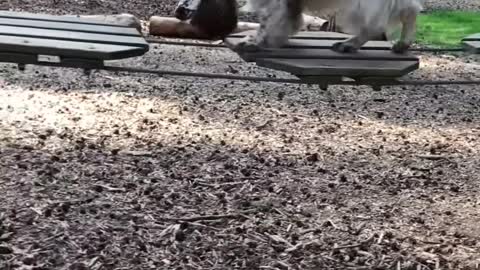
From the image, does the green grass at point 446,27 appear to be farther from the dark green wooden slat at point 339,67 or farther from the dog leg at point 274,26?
the dark green wooden slat at point 339,67

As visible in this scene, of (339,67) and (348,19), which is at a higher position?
(348,19)

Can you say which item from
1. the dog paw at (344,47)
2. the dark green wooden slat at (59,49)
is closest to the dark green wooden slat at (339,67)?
the dog paw at (344,47)

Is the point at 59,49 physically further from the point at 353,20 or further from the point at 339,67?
the point at 353,20

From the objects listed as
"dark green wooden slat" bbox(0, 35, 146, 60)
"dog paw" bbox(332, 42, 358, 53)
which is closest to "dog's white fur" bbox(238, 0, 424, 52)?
"dog paw" bbox(332, 42, 358, 53)

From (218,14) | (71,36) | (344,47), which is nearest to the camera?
(71,36)

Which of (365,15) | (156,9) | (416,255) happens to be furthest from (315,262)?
(156,9)

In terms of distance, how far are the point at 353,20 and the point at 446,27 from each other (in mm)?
7644

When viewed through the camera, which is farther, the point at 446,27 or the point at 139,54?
the point at 446,27

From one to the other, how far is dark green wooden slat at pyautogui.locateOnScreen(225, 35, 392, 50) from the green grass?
17.6 feet

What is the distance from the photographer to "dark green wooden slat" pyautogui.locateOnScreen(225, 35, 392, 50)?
4.18 m

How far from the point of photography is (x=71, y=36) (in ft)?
12.6

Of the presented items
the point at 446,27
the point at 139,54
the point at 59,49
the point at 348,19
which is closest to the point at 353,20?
the point at 348,19

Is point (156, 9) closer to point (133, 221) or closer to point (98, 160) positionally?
point (98, 160)

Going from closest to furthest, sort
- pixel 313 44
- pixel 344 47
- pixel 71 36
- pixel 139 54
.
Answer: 1. pixel 139 54
2. pixel 71 36
3. pixel 344 47
4. pixel 313 44
